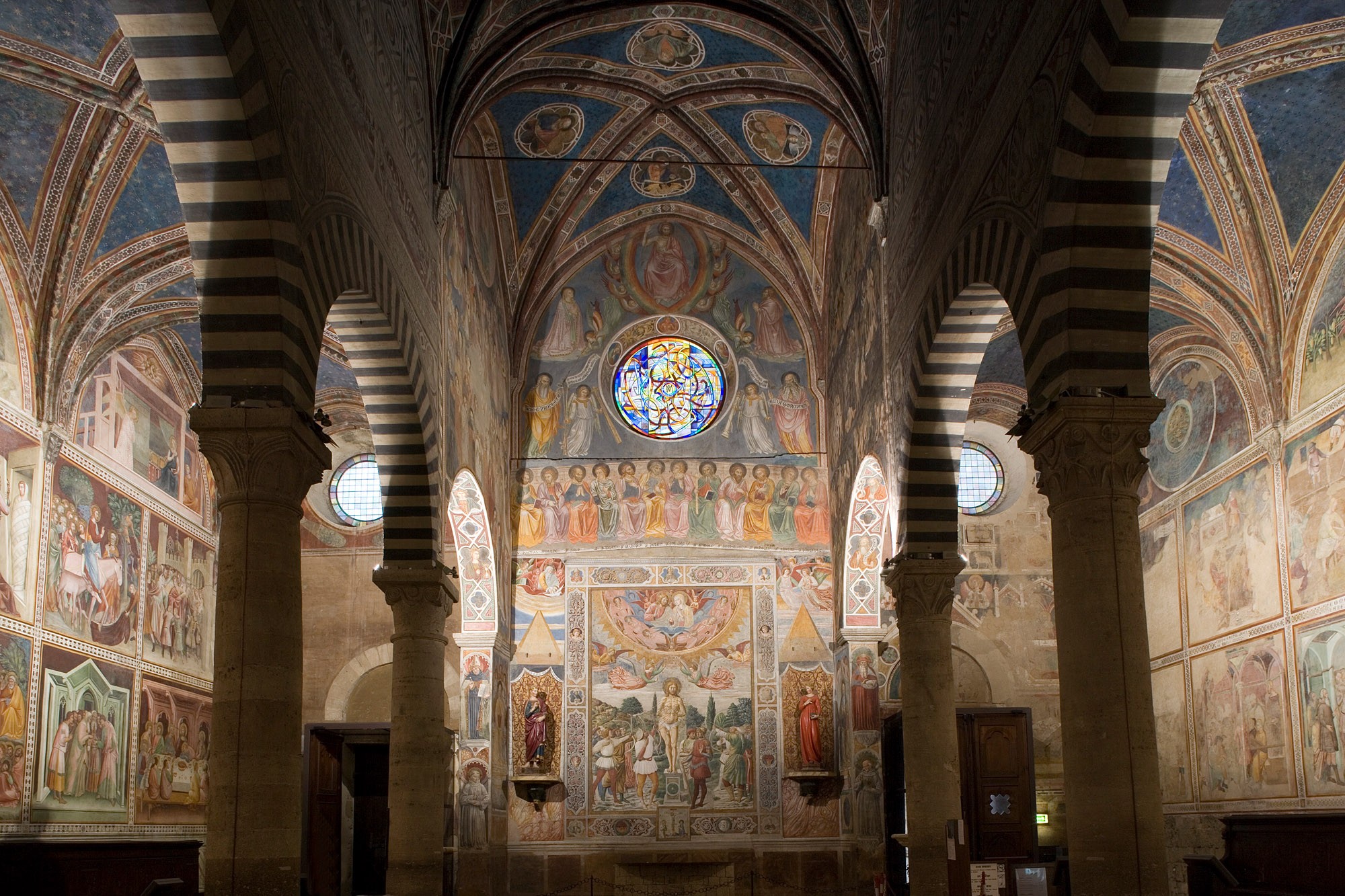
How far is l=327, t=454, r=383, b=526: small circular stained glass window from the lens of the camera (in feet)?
80.8

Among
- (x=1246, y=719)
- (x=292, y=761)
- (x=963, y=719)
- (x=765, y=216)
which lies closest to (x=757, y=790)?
(x=963, y=719)

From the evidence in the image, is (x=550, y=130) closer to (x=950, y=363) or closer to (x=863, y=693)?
(x=863, y=693)

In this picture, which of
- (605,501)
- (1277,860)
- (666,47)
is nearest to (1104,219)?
(1277,860)

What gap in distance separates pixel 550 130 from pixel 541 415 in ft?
17.0

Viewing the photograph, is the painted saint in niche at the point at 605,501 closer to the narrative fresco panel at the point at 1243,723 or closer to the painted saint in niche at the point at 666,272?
the painted saint in niche at the point at 666,272

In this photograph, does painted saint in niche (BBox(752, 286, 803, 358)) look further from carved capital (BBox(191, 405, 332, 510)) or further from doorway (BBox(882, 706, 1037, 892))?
carved capital (BBox(191, 405, 332, 510))

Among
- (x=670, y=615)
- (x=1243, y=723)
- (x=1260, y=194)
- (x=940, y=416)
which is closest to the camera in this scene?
(x=940, y=416)

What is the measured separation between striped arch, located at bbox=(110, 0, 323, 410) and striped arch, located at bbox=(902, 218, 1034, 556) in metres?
5.19

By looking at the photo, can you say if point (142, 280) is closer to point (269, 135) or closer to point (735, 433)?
point (269, 135)

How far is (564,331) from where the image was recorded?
2486 centimetres

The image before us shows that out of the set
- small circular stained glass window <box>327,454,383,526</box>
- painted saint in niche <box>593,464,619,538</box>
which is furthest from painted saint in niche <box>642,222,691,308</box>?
small circular stained glass window <box>327,454,383,526</box>

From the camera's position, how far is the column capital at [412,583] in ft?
48.2

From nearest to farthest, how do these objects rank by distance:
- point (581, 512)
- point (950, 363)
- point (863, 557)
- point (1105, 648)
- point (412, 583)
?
point (1105, 648)
point (950, 363)
point (412, 583)
point (863, 557)
point (581, 512)

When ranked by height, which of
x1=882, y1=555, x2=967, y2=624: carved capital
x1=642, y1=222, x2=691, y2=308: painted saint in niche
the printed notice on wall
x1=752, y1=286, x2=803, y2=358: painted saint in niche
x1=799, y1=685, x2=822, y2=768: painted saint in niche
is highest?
x1=642, y1=222, x2=691, y2=308: painted saint in niche
